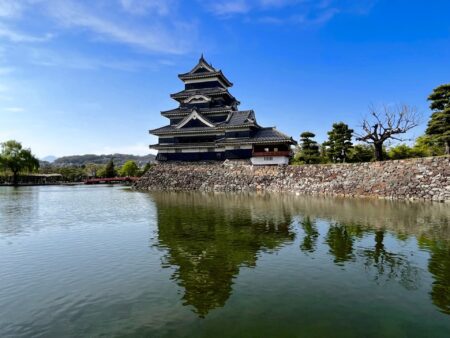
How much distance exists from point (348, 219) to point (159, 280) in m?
10.9

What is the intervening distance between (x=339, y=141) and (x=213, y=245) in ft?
100

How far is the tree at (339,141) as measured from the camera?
Result: 36750mm

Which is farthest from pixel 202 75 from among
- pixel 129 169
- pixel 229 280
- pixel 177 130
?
pixel 129 169

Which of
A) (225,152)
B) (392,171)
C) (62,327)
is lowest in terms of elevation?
(62,327)

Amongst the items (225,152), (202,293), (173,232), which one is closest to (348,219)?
(173,232)

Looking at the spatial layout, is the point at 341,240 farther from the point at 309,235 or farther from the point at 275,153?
the point at 275,153

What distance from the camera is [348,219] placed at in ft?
50.2

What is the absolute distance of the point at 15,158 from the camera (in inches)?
2346

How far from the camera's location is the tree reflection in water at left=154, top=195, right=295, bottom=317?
273 inches

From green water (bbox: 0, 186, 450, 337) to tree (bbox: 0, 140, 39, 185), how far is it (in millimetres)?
54717

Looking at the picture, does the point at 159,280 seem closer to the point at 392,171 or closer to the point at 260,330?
the point at 260,330

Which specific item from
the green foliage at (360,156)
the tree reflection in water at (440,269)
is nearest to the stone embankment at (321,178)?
the green foliage at (360,156)

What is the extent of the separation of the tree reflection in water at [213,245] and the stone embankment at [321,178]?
44.4 feet

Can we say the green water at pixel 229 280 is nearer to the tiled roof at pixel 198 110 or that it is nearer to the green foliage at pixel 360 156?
the green foliage at pixel 360 156
